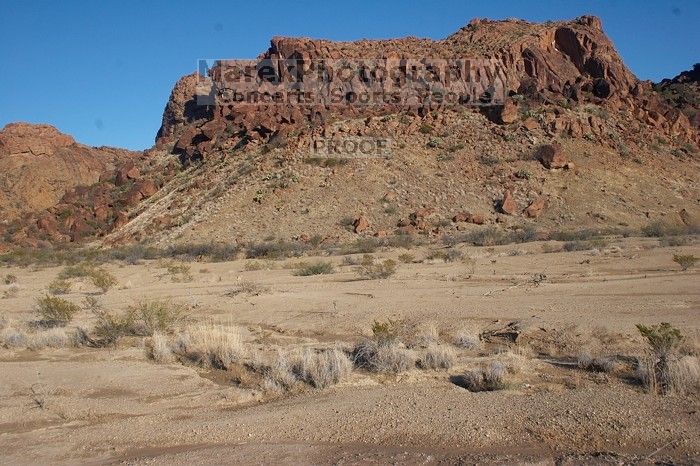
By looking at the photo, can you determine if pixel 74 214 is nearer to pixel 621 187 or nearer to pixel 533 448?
pixel 621 187

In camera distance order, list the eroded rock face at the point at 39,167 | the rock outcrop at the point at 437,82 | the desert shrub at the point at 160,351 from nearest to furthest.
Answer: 1. the desert shrub at the point at 160,351
2. the rock outcrop at the point at 437,82
3. the eroded rock face at the point at 39,167

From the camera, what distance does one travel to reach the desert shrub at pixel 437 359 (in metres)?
8.71

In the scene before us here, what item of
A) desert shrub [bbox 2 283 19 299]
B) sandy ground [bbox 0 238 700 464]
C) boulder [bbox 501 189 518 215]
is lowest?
sandy ground [bbox 0 238 700 464]

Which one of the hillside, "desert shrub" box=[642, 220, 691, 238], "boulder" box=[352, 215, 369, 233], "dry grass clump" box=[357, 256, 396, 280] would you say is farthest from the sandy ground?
"boulder" box=[352, 215, 369, 233]

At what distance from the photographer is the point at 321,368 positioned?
8.41 metres

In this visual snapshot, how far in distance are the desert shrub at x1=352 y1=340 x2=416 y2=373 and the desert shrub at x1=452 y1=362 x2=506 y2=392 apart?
993 mm

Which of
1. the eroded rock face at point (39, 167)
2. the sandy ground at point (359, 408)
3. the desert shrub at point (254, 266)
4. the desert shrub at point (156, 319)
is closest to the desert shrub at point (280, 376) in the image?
the sandy ground at point (359, 408)

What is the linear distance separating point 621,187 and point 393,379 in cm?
3805

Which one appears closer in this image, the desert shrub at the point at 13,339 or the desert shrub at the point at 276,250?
the desert shrub at the point at 13,339

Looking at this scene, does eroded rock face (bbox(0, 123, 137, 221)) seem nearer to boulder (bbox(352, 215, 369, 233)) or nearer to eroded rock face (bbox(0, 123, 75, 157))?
eroded rock face (bbox(0, 123, 75, 157))

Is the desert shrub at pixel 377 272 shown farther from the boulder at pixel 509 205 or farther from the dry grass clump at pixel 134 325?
the boulder at pixel 509 205

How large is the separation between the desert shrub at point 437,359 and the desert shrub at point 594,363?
174 cm

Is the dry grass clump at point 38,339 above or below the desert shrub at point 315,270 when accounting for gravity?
below

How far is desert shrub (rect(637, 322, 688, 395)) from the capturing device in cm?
713
